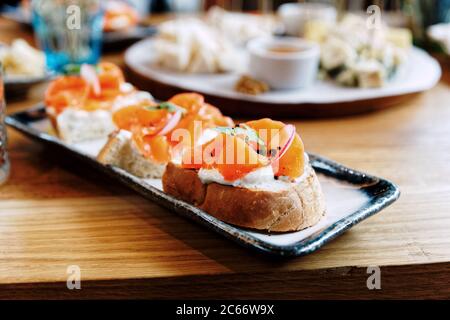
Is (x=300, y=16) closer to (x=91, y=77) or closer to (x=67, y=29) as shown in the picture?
(x=67, y=29)

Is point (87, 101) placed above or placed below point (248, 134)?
below

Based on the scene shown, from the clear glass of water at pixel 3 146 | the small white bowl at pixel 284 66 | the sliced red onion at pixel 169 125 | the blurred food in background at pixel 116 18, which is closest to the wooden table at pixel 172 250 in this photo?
the clear glass of water at pixel 3 146

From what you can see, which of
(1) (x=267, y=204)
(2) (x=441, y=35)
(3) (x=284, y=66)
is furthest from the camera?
(2) (x=441, y=35)

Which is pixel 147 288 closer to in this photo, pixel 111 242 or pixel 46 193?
pixel 111 242

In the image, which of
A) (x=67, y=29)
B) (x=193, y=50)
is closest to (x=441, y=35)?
(x=193, y=50)

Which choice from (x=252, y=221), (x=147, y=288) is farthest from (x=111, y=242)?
(x=252, y=221)

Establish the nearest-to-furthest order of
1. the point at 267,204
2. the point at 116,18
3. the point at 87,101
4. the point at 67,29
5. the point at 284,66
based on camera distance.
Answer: the point at 267,204 < the point at 87,101 < the point at 284,66 < the point at 67,29 < the point at 116,18

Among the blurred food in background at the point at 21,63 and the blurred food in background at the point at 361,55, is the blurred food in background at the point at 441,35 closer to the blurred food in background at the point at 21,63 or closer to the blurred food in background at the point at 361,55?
the blurred food in background at the point at 361,55

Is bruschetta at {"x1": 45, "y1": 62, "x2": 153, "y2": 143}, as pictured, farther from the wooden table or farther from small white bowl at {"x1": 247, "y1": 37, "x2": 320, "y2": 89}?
small white bowl at {"x1": 247, "y1": 37, "x2": 320, "y2": 89}
